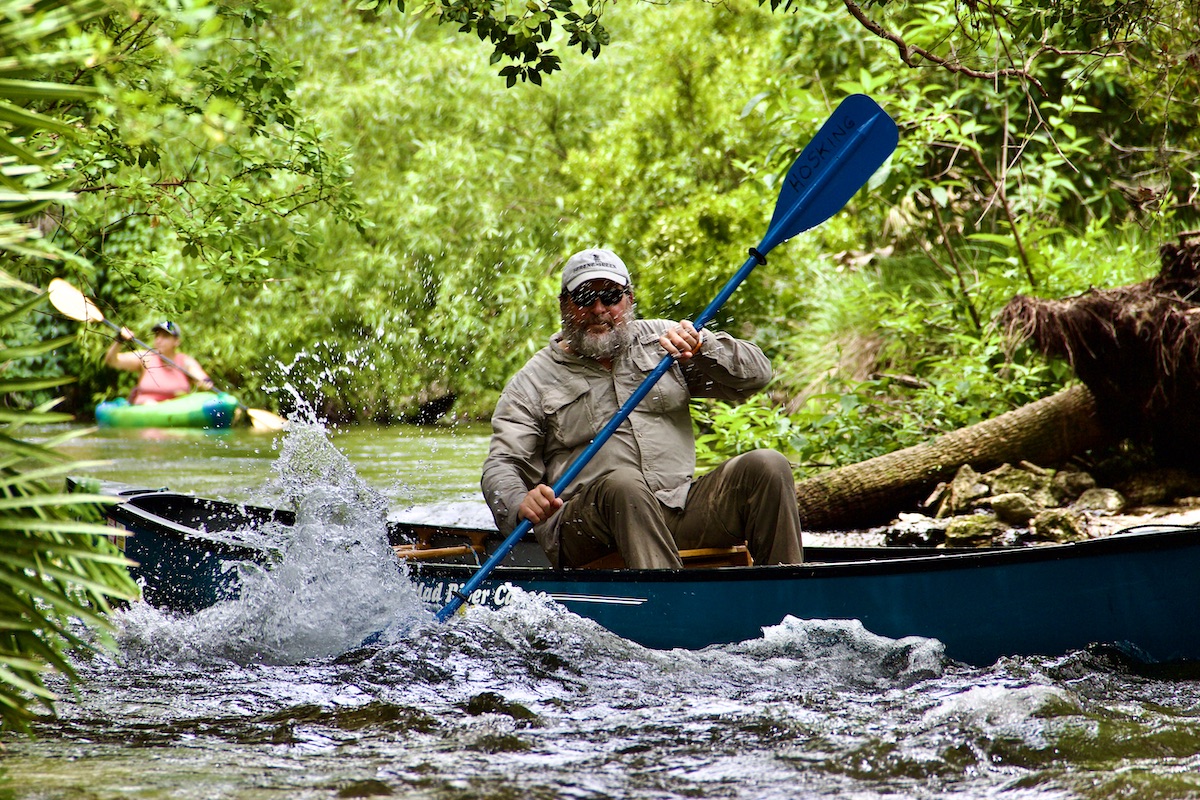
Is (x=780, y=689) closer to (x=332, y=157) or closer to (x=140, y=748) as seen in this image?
(x=140, y=748)

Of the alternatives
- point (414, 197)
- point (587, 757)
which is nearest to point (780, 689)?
point (587, 757)

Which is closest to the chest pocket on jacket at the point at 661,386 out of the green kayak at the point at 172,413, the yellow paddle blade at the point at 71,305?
the yellow paddle blade at the point at 71,305

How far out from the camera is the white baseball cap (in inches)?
159

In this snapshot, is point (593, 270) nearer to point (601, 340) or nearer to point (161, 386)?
point (601, 340)

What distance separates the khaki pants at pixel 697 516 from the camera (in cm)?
368

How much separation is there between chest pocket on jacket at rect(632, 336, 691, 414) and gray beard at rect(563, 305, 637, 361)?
7 cm

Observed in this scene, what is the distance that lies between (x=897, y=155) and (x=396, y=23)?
9.72 meters

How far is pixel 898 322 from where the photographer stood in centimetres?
707

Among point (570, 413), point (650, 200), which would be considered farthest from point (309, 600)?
point (650, 200)

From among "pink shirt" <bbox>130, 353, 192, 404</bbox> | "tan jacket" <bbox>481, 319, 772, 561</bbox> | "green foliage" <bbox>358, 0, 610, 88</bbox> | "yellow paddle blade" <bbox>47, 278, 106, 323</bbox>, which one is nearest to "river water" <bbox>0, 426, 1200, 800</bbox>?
"tan jacket" <bbox>481, 319, 772, 561</bbox>

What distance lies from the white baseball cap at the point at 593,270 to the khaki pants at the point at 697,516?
688 millimetres

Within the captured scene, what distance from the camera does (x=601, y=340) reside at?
405cm

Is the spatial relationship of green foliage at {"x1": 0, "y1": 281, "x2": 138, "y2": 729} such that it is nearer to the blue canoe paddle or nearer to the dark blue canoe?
the dark blue canoe

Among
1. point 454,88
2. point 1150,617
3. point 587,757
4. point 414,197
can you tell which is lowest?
point 587,757
